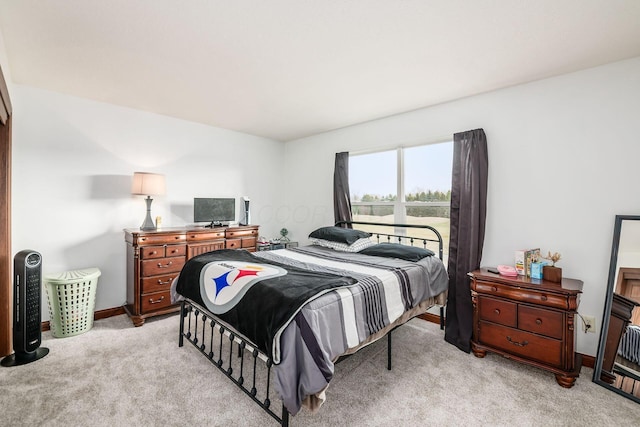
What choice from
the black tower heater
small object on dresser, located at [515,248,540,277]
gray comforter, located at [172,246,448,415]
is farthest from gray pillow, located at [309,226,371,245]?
the black tower heater

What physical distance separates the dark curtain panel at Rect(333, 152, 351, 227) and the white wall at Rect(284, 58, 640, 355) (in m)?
1.38

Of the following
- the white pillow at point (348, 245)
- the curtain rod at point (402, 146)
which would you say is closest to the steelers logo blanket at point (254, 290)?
the white pillow at point (348, 245)

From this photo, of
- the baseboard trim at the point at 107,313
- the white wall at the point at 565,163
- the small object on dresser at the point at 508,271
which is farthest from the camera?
the baseboard trim at the point at 107,313

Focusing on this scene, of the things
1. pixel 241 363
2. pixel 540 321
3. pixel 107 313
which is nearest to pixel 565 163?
pixel 540 321

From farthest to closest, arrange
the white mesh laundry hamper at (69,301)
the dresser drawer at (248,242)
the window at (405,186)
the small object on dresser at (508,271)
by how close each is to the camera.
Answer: the dresser drawer at (248,242) < the window at (405,186) < the white mesh laundry hamper at (69,301) < the small object on dresser at (508,271)

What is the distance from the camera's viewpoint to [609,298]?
2223 mm

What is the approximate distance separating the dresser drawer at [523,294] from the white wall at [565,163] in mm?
520

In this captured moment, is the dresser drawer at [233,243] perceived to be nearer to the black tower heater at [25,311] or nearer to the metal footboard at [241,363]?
the metal footboard at [241,363]

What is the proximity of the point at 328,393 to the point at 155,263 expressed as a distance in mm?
2377

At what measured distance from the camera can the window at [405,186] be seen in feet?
11.1

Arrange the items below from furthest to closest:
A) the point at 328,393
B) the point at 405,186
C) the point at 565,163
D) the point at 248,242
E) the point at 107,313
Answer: the point at 248,242 < the point at 405,186 < the point at 107,313 < the point at 565,163 < the point at 328,393

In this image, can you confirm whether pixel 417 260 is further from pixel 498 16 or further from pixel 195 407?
pixel 195 407

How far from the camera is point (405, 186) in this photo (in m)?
3.74

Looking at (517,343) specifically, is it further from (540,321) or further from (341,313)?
(341,313)
